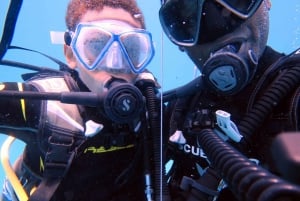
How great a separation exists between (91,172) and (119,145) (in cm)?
28

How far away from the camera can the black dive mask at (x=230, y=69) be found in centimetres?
170

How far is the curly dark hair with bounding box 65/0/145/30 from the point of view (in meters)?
2.39

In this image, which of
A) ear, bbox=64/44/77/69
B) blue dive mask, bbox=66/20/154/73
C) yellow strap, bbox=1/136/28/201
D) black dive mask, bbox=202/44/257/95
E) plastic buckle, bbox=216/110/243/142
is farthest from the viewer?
ear, bbox=64/44/77/69

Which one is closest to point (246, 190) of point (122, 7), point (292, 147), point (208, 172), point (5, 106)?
point (292, 147)

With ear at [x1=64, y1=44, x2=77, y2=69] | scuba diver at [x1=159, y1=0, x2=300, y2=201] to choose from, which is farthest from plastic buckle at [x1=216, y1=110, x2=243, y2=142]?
ear at [x1=64, y1=44, x2=77, y2=69]

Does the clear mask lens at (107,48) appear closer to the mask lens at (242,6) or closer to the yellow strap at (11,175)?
the mask lens at (242,6)

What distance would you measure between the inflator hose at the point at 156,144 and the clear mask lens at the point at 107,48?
21 cm

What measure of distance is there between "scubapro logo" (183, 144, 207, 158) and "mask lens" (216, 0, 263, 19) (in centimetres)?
87

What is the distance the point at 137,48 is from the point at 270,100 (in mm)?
1172

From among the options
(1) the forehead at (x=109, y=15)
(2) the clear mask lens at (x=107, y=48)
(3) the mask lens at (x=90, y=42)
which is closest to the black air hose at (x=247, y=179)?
(2) the clear mask lens at (x=107, y=48)

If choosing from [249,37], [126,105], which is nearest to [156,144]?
[126,105]

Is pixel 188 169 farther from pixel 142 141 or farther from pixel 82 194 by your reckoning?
pixel 82 194

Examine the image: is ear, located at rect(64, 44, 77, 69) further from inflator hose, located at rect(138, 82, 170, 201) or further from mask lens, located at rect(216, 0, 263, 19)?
mask lens, located at rect(216, 0, 263, 19)

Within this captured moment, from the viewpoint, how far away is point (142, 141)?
7.39 feet
